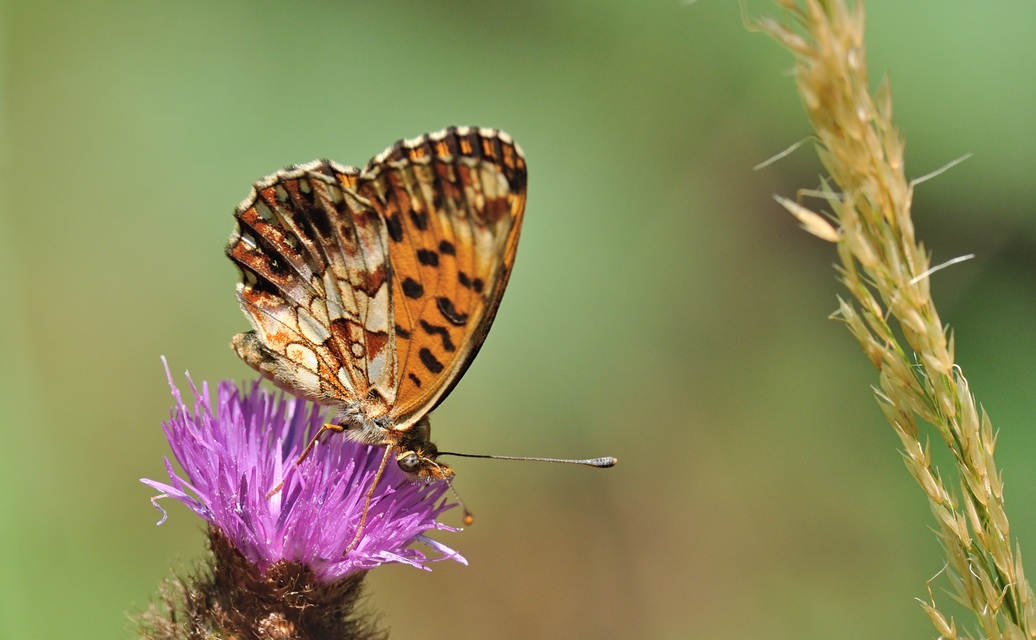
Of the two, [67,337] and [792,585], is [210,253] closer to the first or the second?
[67,337]

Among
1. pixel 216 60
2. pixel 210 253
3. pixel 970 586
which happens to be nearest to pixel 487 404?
pixel 210 253

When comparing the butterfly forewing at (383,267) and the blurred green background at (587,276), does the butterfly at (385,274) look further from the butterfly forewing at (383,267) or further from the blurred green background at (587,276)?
the blurred green background at (587,276)

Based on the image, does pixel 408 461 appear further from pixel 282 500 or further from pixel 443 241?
pixel 443 241

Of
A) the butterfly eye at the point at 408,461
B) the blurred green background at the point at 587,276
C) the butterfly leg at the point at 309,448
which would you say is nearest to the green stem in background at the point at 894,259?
the butterfly eye at the point at 408,461

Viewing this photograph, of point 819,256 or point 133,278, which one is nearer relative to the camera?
point 133,278

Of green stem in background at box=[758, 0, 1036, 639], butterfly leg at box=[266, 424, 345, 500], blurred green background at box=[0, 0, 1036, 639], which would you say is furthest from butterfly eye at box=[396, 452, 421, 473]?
blurred green background at box=[0, 0, 1036, 639]

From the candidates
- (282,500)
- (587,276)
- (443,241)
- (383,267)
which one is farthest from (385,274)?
(587,276)
